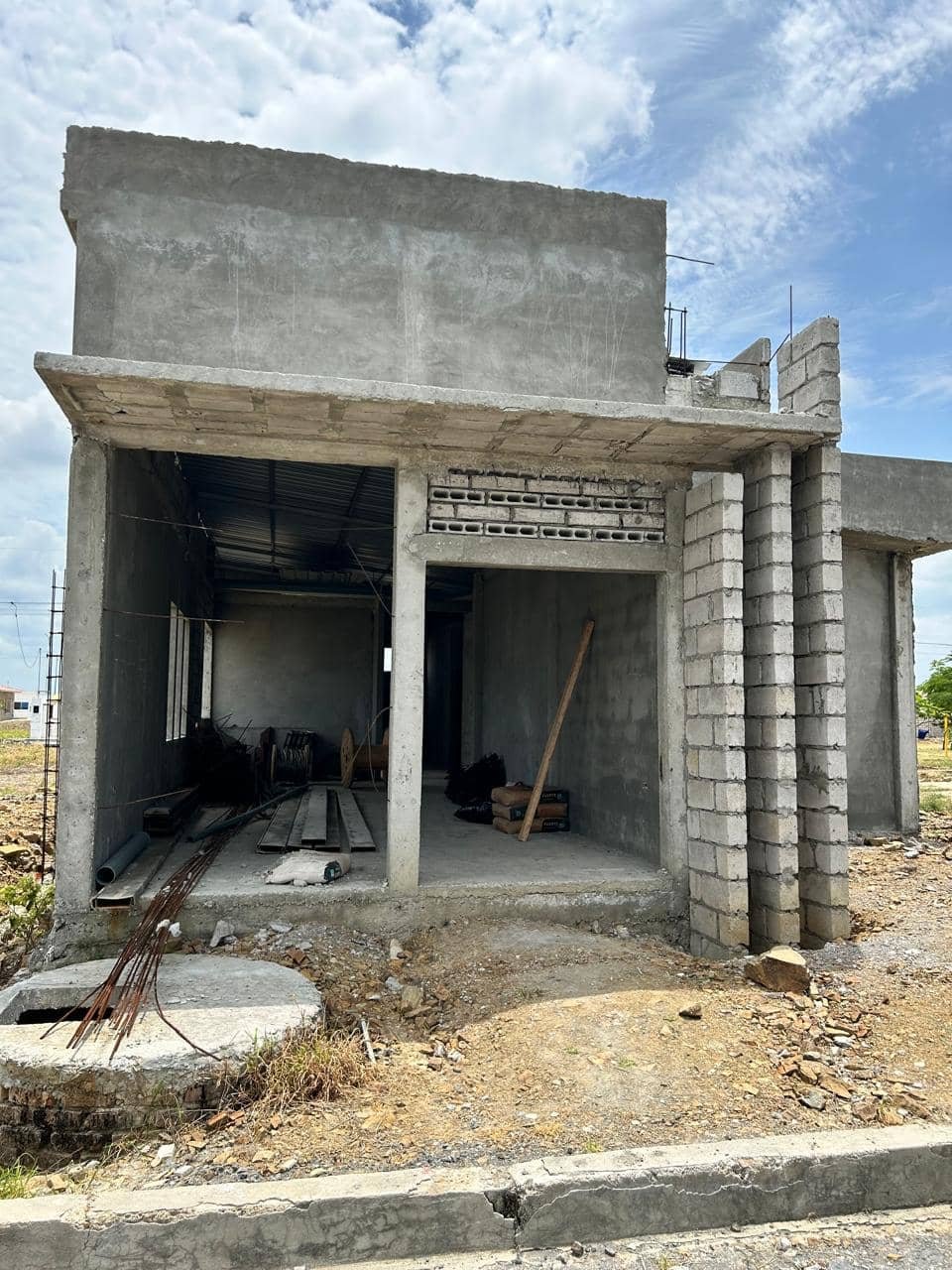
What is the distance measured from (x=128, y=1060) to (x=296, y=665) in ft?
Answer: 41.6

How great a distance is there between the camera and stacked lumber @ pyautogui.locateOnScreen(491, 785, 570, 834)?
9.43 m

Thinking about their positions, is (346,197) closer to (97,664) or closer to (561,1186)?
(97,664)

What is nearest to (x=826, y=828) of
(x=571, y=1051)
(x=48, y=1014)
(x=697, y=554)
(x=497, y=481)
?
(x=697, y=554)

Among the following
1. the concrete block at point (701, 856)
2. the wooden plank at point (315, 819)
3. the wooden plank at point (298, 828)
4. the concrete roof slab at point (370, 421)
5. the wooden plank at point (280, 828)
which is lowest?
the wooden plank at point (280, 828)

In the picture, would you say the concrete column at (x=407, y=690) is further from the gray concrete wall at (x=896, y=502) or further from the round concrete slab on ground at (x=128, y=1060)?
the gray concrete wall at (x=896, y=502)

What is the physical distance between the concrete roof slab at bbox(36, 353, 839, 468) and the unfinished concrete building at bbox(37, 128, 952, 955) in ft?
0.08

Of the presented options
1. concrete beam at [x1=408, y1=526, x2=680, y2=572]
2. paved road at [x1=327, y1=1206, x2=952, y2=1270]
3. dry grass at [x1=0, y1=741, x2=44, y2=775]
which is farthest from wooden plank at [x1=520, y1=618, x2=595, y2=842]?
dry grass at [x1=0, y1=741, x2=44, y2=775]

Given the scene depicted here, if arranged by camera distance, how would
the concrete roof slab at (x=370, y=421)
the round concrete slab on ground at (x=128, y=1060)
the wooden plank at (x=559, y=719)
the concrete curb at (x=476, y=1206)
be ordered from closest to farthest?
the concrete curb at (x=476, y=1206) < the round concrete slab on ground at (x=128, y=1060) < the concrete roof slab at (x=370, y=421) < the wooden plank at (x=559, y=719)

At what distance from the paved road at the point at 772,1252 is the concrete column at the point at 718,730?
2.58 meters

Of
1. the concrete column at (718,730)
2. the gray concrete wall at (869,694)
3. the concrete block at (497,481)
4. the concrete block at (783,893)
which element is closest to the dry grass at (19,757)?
the concrete block at (497,481)

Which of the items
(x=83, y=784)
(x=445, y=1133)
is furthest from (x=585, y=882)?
(x=83, y=784)

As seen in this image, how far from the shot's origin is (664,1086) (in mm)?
4195

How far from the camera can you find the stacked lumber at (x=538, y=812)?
9.43 meters

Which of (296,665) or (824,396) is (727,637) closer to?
(824,396)
